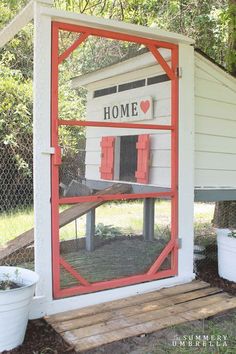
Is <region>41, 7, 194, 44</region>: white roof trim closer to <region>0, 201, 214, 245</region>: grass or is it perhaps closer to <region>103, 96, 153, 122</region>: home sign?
<region>103, 96, 153, 122</region>: home sign

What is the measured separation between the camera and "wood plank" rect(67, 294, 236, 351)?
285 cm

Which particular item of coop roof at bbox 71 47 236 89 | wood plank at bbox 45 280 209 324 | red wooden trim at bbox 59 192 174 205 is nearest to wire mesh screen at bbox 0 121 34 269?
red wooden trim at bbox 59 192 174 205

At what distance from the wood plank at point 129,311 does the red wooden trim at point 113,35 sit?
7.54 feet

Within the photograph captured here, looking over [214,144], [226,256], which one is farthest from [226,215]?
[214,144]

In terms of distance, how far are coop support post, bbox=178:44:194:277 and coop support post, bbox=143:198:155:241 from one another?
0.26 meters

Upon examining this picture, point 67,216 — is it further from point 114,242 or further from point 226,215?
point 226,215

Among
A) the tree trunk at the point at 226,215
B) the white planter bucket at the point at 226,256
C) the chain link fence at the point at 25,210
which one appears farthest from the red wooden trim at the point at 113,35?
the tree trunk at the point at 226,215

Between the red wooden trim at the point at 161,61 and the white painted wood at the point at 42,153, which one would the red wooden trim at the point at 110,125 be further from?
the red wooden trim at the point at 161,61

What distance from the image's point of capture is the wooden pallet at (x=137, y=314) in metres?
2.95

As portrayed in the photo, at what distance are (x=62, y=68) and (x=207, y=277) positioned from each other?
2.55 meters

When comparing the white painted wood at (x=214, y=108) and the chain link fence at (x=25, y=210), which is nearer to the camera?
the chain link fence at (x=25, y=210)

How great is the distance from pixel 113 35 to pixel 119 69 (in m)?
0.67

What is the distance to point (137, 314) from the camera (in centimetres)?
331

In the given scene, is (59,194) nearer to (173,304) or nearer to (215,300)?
(173,304)
